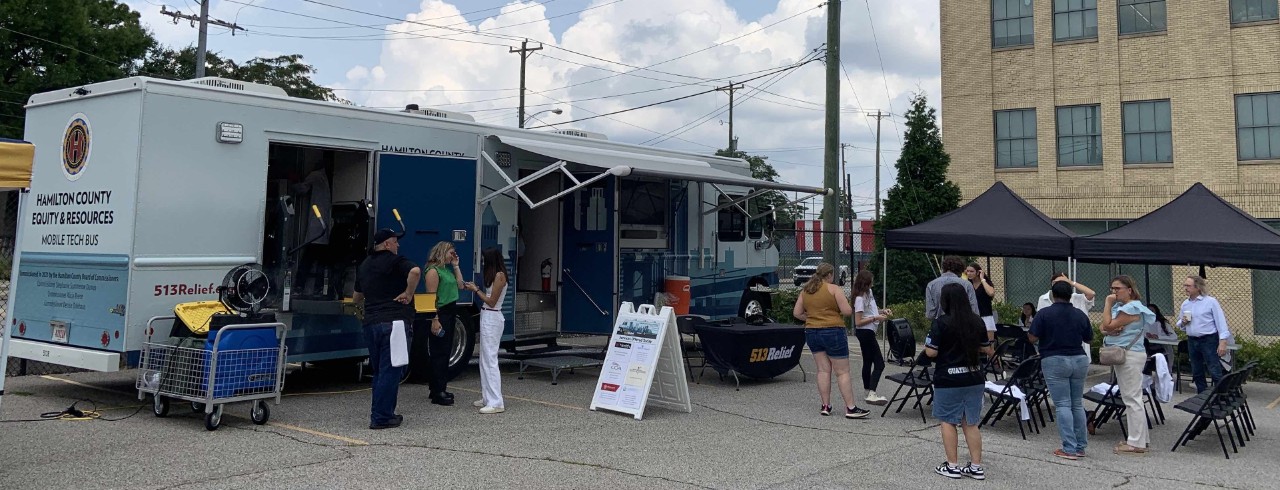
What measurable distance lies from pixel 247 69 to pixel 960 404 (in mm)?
37363

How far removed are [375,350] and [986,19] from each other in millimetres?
17051

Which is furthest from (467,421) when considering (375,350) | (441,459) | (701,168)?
(701,168)

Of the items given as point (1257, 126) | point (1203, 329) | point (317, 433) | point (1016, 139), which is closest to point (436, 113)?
point (317, 433)

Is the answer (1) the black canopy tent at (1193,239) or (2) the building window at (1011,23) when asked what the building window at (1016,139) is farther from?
(1) the black canopy tent at (1193,239)

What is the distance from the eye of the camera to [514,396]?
9.41 meters

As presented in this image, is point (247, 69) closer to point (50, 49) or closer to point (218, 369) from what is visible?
point (50, 49)

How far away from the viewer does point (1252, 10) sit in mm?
18250

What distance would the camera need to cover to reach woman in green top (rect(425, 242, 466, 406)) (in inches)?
322

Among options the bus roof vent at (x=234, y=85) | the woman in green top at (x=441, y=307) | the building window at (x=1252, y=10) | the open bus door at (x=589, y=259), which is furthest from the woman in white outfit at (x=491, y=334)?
the building window at (x=1252, y=10)

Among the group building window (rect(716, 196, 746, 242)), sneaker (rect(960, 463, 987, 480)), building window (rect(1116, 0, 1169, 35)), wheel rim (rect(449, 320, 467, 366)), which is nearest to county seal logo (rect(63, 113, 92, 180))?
wheel rim (rect(449, 320, 467, 366))

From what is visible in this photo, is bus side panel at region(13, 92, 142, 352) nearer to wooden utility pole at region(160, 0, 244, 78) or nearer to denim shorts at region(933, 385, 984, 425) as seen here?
denim shorts at region(933, 385, 984, 425)

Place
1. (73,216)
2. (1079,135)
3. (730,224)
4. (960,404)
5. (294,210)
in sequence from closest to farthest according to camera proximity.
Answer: (960,404) → (73,216) → (294,210) → (730,224) → (1079,135)

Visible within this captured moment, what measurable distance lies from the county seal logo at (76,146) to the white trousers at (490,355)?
146 inches

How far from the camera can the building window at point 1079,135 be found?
→ 19.5 meters
